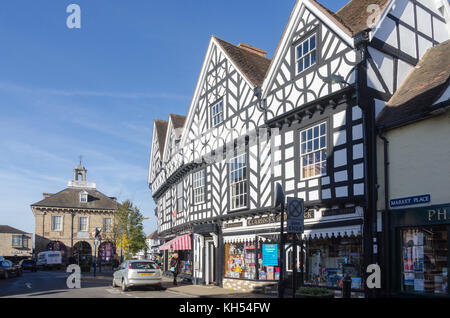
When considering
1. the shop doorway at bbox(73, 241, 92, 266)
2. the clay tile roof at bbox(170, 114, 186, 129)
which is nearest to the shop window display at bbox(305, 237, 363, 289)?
the clay tile roof at bbox(170, 114, 186, 129)

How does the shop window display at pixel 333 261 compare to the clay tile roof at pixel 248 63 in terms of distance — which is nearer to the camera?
the shop window display at pixel 333 261

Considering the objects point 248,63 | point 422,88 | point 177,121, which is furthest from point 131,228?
point 422,88

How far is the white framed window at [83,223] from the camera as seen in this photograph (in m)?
52.8

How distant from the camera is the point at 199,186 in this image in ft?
73.3

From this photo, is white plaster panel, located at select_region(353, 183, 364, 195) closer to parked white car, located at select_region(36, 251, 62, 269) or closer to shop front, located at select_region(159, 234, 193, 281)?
shop front, located at select_region(159, 234, 193, 281)

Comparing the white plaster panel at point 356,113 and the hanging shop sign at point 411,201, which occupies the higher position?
the white plaster panel at point 356,113

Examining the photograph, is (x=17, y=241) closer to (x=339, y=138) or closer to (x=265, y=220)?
(x=265, y=220)

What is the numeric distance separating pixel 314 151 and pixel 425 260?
468 cm

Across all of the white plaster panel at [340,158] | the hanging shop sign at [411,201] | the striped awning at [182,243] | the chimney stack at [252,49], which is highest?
the chimney stack at [252,49]

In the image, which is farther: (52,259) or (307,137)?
(52,259)

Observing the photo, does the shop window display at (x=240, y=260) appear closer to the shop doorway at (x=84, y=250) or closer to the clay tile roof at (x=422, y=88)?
the clay tile roof at (x=422, y=88)

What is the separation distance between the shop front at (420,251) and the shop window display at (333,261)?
3.77 feet

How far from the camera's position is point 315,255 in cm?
1411

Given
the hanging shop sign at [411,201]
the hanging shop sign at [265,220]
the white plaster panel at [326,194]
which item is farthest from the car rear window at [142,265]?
the hanging shop sign at [411,201]
